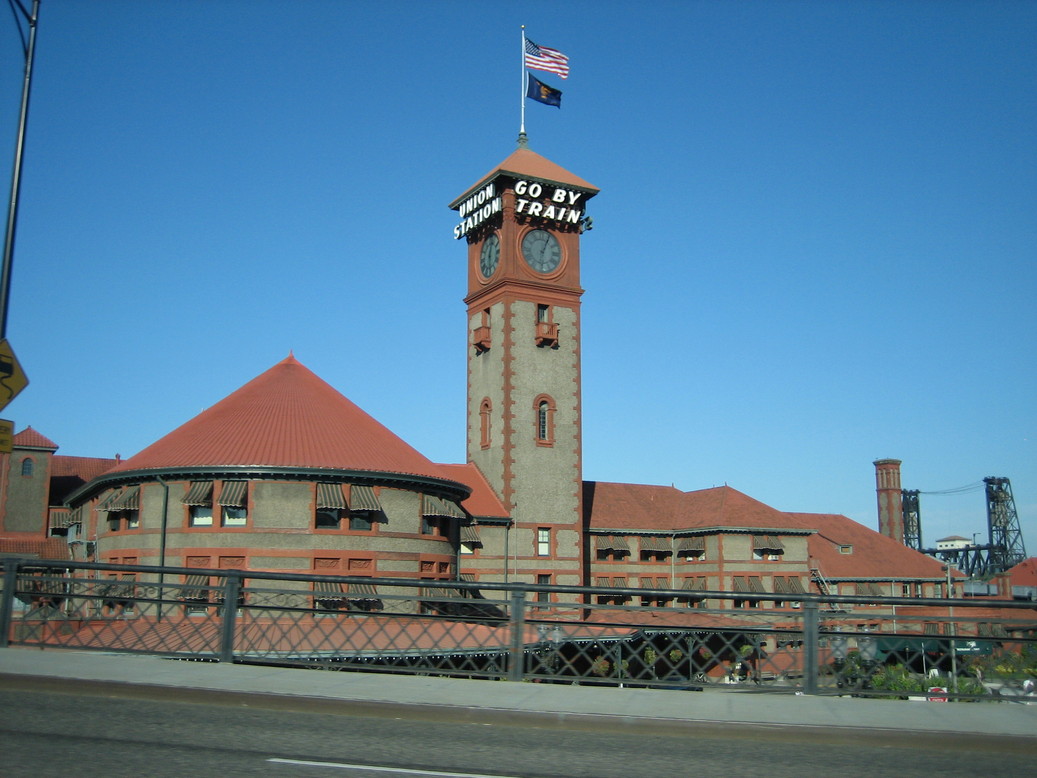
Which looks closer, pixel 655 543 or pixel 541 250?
pixel 541 250

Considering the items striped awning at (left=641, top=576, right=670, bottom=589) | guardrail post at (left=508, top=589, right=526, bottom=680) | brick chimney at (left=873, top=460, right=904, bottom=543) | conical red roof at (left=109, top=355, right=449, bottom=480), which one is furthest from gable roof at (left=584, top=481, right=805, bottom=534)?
guardrail post at (left=508, top=589, right=526, bottom=680)

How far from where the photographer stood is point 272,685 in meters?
11.5

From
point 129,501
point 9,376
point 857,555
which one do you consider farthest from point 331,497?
point 857,555

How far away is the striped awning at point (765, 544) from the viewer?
64000mm

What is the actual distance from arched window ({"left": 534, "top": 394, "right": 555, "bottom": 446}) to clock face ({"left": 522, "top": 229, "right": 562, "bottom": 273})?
25.8ft

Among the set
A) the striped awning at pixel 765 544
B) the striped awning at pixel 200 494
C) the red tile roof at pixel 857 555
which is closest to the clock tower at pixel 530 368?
the striped awning at pixel 765 544

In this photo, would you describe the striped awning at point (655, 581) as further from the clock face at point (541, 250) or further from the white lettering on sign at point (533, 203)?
the white lettering on sign at point (533, 203)

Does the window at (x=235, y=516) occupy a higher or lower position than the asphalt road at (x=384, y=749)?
higher

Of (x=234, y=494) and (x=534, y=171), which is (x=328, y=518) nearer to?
(x=234, y=494)

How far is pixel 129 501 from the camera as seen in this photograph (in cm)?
3816

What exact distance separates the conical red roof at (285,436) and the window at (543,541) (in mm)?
13943

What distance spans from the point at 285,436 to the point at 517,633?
2719cm

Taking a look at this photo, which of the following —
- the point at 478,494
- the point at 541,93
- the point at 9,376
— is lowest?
the point at 9,376

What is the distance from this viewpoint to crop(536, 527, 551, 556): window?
5462 centimetres
